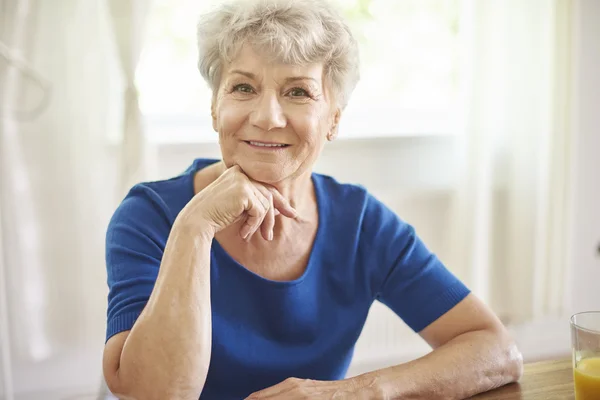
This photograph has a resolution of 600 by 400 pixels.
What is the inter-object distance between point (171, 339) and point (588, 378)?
0.67 m

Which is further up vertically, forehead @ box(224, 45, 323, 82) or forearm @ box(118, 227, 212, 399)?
forehead @ box(224, 45, 323, 82)

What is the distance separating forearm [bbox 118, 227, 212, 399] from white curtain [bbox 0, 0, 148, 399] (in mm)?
1237

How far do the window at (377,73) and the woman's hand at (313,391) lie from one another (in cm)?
164

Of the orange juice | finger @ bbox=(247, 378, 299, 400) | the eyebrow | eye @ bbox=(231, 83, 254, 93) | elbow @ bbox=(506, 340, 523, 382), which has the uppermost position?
the eyebrow

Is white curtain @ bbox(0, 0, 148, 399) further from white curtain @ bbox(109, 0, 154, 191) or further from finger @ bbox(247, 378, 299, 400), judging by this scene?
finger @ bbox(247, 378, 299, 400)

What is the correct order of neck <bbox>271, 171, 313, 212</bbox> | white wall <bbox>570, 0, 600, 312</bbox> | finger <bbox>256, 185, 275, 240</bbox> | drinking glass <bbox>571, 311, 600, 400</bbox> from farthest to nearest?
1. white wall <bbox>570, 0, 600, 312</bbox>
2. neck <bbox>271, 171, 313, 212</bbox>
3. finger <bbox>256, 185, 275, 240</bbox>
4. drinking glass <bbox>571, 311, 600, 400</bbox>

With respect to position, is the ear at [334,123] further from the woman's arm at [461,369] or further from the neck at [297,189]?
the woman's arm at [461,369]

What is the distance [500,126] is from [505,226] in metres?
0.44

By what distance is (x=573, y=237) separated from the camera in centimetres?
314

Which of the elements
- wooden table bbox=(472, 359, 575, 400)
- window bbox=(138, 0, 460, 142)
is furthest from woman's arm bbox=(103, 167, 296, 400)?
window bbox=(138, 0, 460, 142)

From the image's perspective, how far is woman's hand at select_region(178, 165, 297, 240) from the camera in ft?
4.08

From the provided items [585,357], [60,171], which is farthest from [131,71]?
[585,357]

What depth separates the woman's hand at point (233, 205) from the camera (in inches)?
48.9

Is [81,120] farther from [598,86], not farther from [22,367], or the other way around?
[598,86]
